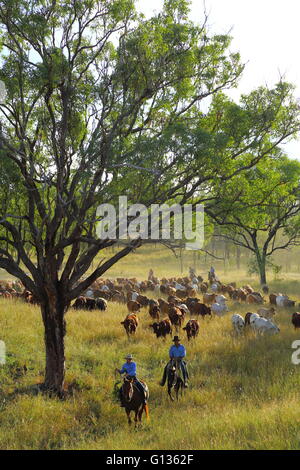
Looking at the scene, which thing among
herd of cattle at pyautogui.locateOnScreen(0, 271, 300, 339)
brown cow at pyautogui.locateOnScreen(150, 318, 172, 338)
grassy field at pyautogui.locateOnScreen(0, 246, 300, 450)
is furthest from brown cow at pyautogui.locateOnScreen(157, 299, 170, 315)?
brown cow at pyautogui.locateOnScreen(150, 318, 172, 338)

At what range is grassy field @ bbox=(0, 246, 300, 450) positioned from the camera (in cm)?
841

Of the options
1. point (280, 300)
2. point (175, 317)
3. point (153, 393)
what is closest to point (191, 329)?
point (175, 317)

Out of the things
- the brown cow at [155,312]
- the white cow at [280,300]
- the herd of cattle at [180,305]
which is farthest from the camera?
the white cow at [280,300]

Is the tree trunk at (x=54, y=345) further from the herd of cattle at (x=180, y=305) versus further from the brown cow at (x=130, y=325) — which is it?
the brown cow at (x=130, y=325)

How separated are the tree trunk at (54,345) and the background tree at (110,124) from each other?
0.03 meters

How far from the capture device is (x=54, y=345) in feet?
39.1

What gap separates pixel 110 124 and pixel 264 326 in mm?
10395

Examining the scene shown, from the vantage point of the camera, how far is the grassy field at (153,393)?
8.41 metres

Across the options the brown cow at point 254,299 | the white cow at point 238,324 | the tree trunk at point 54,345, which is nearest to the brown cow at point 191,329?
the white cow at point 238,324

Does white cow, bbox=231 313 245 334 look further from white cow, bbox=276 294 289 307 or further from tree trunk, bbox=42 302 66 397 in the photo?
tree trunk, bbox=42 302 66 397

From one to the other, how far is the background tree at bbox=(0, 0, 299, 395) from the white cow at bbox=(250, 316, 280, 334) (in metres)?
7.53

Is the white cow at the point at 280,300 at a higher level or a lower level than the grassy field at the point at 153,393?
higher

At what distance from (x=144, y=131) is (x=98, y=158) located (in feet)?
7.29

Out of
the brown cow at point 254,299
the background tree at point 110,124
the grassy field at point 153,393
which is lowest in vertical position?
the grassy field at point 153,393
